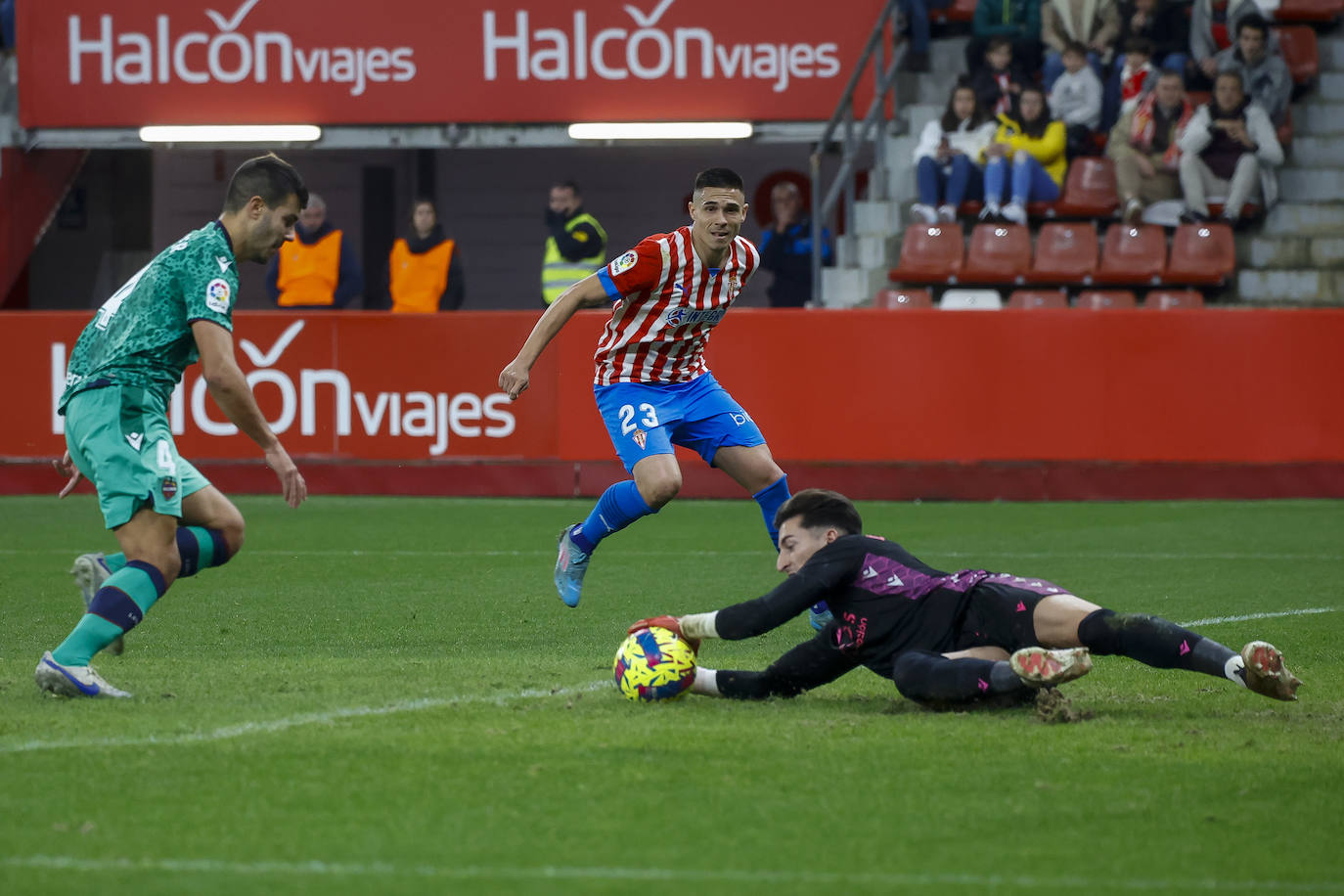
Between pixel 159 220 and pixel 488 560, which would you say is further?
pixel 159 220

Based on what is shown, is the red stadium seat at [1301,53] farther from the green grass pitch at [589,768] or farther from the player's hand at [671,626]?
the player's hand at [671,626]

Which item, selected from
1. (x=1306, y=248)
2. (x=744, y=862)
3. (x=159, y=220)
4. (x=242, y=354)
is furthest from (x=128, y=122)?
(x=744, y=862)

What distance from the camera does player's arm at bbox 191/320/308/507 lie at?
5.72 metres

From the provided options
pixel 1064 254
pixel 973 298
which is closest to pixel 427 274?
pixel 973 298

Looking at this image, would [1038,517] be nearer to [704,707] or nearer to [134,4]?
[704,707]

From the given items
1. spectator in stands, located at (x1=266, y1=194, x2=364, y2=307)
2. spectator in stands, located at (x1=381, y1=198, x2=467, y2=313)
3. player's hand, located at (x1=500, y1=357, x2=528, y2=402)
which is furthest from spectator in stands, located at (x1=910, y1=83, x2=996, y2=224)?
player's hand, located at (x1=500, y1=357, x2=528, y2=402)

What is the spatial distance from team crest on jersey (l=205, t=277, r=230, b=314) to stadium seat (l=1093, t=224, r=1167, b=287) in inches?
509

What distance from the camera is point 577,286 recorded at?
7789 mm

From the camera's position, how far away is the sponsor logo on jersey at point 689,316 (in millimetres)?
8078

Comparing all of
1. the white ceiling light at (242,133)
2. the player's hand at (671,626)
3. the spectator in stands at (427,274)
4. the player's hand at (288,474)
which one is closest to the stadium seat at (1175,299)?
the spectator in stands at (427,274)

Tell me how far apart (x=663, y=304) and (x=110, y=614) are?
3113 millimetres

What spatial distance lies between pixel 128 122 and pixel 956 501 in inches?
421

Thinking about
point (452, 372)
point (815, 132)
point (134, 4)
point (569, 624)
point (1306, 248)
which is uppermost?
point (134, 4)

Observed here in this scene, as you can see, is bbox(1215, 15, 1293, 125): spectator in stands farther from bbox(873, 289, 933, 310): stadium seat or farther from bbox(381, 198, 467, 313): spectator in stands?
bbox(381, 198, 467, 313): spectator in stands
